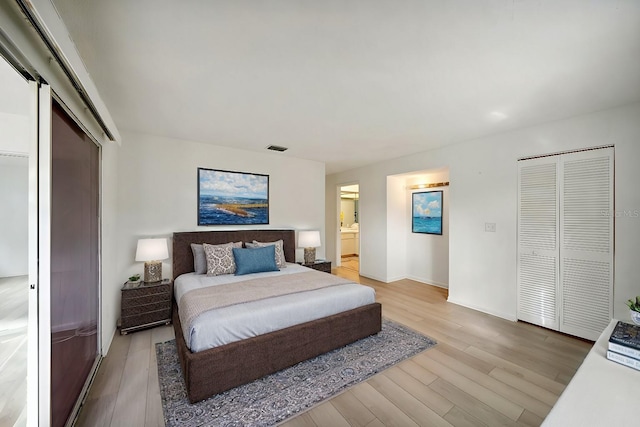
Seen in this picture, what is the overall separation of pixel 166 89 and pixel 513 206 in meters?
4.17

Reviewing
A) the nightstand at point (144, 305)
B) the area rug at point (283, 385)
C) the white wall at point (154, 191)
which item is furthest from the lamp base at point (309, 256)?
the nightstand at point (144, 305)

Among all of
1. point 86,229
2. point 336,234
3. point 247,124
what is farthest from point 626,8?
point 336,234

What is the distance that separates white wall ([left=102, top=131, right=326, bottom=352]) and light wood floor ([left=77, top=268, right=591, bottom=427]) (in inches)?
28.8

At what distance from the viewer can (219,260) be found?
325 cm

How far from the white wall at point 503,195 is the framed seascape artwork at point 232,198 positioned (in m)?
2.63

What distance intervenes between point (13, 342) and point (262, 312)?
1428mm

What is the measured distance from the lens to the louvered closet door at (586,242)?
8.50 feet

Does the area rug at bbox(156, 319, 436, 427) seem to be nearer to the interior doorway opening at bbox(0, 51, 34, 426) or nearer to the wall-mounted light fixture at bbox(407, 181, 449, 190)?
the interior doorway opening at bbox(0, 51, 34, 426)

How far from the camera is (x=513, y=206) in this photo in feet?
10.7

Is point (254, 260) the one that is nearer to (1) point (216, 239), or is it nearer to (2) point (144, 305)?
(1) point (216, 239)

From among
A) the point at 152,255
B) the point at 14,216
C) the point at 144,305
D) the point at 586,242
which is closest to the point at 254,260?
the point at 152,255

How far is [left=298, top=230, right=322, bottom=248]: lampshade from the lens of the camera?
4.34 m

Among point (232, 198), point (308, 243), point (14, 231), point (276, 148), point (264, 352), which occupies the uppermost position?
point (276, 148)

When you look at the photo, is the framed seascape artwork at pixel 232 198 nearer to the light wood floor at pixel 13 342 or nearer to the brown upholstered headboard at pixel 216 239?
the brown upholstered headboard at pixel 216 239
